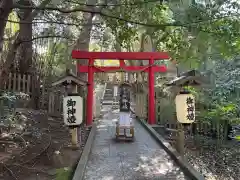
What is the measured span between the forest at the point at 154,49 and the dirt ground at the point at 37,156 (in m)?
0.03

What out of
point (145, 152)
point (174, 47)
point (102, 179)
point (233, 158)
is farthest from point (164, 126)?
point (102, 179)

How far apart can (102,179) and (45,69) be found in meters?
9.54

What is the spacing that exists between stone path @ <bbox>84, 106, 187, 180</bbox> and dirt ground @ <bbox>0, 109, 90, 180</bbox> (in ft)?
1.91

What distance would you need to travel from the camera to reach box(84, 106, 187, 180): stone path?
5.85 meters

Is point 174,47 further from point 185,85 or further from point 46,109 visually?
point 46,109

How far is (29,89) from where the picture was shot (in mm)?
12953

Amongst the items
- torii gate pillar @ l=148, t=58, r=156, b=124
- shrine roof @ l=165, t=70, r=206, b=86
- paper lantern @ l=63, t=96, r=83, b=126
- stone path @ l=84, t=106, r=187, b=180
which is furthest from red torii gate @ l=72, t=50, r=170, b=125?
shrine roof @ l=165, t=70, r=206, b=86

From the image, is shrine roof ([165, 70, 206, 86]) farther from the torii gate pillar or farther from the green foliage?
the torii gate pillar

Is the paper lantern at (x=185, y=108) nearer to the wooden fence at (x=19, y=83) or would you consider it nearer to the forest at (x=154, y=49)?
the forest at (x=154, y=49)

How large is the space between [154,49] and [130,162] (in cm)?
1259

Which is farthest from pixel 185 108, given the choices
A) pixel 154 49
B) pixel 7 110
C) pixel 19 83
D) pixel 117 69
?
pixel 154 49

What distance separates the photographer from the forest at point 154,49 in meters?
5.41

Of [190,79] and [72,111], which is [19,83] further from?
[190,79]

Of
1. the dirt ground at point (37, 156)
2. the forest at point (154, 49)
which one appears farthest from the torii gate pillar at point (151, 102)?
→ the dirt ground at point (37, 156)
